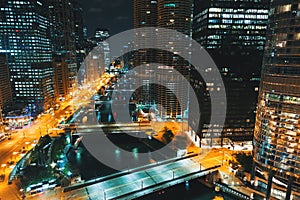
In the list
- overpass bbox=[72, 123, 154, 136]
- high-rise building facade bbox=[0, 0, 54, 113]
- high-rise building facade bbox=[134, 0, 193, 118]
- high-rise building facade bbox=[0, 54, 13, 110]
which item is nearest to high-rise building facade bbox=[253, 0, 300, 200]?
overpass bbox=[72, 123, 154, 136]

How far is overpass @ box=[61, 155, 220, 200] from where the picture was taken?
33.0m

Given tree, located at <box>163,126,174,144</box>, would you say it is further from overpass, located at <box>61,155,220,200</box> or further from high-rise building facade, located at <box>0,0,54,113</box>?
high-rise building facade, located at <box>0,0,54,113</box>

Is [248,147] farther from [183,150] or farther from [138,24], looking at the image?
[138,24]

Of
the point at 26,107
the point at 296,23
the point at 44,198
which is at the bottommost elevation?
the point at 44,198

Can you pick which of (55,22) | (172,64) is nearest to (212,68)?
(172,64)

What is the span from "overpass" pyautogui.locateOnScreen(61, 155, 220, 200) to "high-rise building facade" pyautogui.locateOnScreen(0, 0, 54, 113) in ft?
159

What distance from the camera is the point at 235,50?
46562 mm

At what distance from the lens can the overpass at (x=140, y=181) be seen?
108 ft

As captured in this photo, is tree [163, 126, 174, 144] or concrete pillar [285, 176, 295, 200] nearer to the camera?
concrete pillar [285, 176, 295, 200]

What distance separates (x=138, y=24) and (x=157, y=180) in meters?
70.2

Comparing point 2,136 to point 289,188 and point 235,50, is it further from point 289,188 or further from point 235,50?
point 289,188

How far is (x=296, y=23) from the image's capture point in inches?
1166

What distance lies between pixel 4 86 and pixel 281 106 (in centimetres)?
7596

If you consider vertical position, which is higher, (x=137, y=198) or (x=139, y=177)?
(x=139, y=177)
